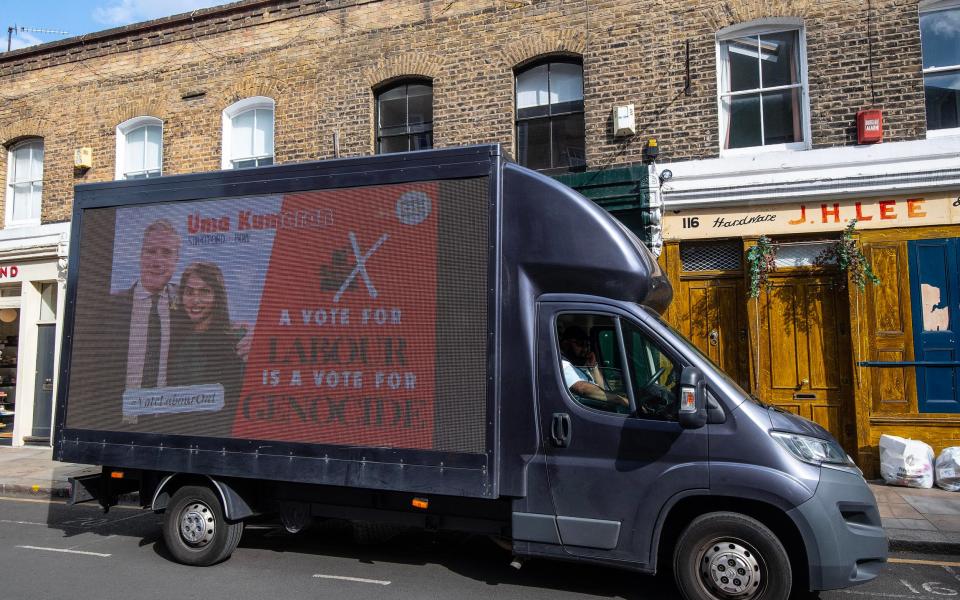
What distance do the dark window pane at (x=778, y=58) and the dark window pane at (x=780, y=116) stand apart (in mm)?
180

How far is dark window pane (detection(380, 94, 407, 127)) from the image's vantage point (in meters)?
11.3

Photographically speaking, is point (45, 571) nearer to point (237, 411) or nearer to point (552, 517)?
point (237, 411)

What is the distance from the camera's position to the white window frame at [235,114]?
11.9 metres

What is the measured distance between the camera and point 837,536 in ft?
13.8

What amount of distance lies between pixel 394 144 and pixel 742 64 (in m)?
5.45

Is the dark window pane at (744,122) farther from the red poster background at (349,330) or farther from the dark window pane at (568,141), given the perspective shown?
the red poster background at (349,330)

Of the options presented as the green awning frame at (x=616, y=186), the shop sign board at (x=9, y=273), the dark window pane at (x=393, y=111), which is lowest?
the shop sign board at (x=9, y=273)

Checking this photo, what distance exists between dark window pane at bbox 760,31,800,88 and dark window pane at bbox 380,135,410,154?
5.50 meters

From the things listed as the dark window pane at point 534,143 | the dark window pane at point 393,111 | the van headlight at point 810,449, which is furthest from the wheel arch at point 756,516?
the dark window pane at point 393,111

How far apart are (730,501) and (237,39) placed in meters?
11.4

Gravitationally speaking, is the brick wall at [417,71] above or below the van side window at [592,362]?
above

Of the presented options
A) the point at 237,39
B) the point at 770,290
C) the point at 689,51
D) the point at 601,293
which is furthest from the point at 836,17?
the point at 237,39

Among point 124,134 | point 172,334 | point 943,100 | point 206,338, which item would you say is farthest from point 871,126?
point 124,134

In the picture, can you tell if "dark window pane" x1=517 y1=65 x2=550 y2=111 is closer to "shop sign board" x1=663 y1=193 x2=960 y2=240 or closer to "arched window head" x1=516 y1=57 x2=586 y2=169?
"arched window head" x1=516 y1=57 x2=586 y2=169
